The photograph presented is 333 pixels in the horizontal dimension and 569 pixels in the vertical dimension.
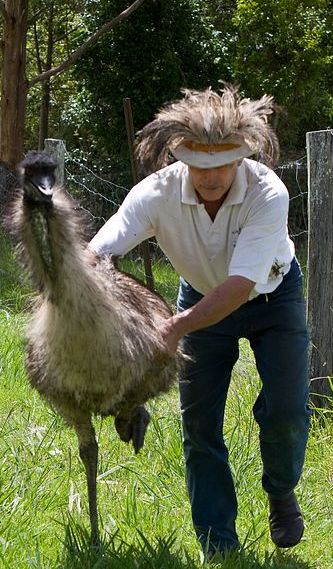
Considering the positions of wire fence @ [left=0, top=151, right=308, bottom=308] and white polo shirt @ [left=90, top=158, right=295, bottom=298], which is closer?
white polo shirt @ [left=90, top=158, right=295, bottom=298]

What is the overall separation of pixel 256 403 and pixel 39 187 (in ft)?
5.44

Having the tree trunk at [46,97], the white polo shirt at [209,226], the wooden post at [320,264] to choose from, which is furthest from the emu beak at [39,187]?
the tree trunk at [46,97]

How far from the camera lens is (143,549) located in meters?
4.07

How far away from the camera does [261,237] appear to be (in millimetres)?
3947

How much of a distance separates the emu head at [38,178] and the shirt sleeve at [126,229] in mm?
589

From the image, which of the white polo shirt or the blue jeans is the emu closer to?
the white polo shirt

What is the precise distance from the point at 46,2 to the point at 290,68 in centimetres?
535

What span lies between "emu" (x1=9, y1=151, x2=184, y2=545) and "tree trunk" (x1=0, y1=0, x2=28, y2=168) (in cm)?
1141

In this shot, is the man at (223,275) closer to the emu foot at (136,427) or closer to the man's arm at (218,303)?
the man's arm at (218,303)

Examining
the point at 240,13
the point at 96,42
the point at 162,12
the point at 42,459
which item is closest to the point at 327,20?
the point at 240,13

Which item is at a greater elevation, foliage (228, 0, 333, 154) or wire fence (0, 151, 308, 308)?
foliage (228, 0, 333, 154)

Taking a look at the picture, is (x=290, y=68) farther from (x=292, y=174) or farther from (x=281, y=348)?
(x=281, y=348)

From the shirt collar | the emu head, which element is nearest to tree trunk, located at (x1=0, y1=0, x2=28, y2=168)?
the shirt collar

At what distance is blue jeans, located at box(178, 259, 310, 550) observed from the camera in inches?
172
